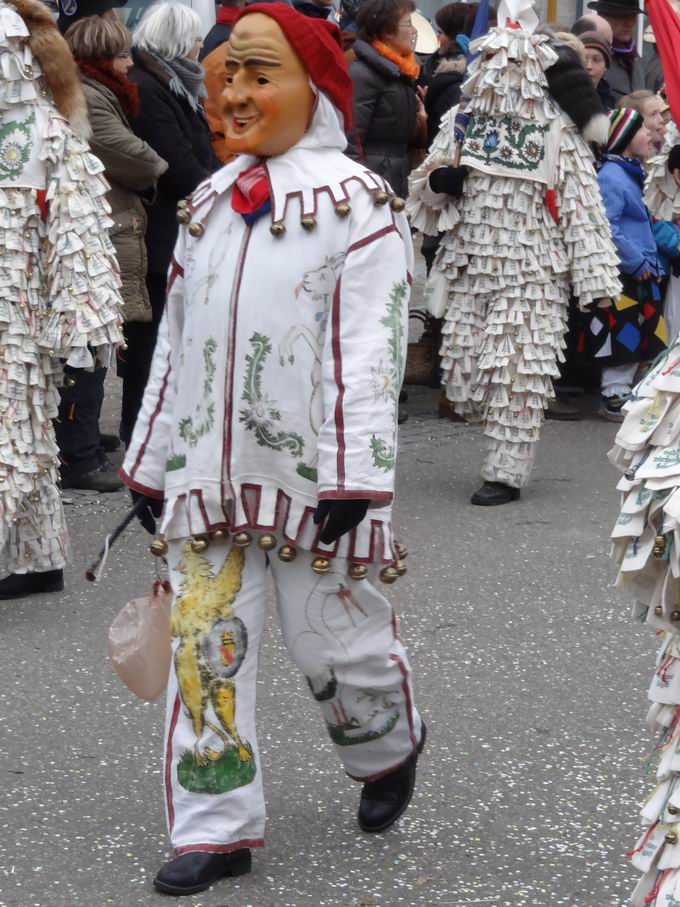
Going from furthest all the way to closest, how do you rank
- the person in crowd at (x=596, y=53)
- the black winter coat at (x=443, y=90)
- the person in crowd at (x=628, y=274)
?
the person in crowd at (x=596, y=53)
the black winter coat at (x=443, y=90)
the person in crowd at (x=628, y=274)

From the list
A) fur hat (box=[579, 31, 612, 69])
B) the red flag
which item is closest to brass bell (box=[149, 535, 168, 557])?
the red flag

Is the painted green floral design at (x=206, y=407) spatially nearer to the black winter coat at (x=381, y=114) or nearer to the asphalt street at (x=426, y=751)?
the asphalt street at (x=426, y=751)

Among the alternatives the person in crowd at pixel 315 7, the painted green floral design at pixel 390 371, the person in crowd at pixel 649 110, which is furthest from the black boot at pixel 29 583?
the person in crowd at pixel 649 110

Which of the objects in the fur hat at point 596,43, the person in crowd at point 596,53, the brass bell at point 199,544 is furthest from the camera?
the fur hat at point 596,43

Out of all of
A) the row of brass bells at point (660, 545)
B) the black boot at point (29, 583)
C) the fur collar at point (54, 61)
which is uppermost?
the fur collar at point (54, 61)

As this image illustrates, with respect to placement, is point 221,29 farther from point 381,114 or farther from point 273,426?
point 273,426

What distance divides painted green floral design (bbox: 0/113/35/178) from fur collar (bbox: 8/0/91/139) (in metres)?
0.15

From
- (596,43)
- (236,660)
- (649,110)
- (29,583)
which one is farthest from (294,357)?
(596,43)

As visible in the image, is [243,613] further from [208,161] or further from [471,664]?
[208,161]

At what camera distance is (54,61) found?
193 inches

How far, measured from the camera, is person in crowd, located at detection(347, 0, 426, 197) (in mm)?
7891

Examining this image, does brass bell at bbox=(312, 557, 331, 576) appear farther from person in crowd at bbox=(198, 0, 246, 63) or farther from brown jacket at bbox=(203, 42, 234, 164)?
person in crowd at bbox=(198, 0, 246, 63)

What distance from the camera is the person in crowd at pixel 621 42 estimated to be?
34.1 feet

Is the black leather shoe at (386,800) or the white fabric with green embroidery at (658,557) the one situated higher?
the white fabric with green embroidery at (658,557)
